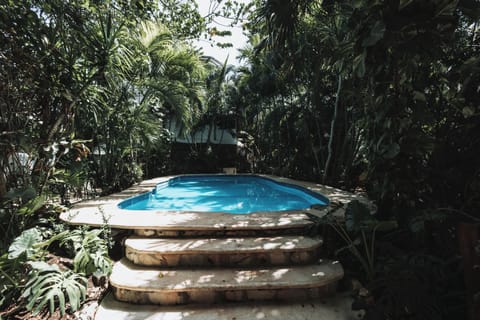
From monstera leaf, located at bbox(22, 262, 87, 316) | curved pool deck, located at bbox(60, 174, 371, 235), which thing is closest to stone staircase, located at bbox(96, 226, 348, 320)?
curved pool deck, located at bbox(60, 174, 371, 235)

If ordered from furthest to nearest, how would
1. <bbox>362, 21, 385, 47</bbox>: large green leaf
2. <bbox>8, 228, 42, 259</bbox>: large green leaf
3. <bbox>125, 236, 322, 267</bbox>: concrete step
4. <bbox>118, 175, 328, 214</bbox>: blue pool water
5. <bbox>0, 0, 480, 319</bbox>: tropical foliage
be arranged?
1. <bbox>118, 175, 328, 214</bbox>: blue pool water
2. <bbox>125, 236, 322, 267</bbox>: concrete step
3. <bbox>8, 228, 42, 259</bbox>: large green leaf
4. <bbox>0, 0, 480, 319</bbox>: tropical foliage
5. <bbox>362, 21, 385, 47</bbox>: large green leaf

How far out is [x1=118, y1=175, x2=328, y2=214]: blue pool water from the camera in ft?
16.4

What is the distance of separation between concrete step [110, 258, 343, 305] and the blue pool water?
1508 mm

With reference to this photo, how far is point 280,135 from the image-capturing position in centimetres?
862

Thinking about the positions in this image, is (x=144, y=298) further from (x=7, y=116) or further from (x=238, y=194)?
(x=238, y=194)

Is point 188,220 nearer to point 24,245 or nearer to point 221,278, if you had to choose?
point 221,278

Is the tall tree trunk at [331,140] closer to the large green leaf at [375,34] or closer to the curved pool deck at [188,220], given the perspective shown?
the curved pool deck at [188,220]

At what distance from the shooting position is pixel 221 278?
2.26 metres

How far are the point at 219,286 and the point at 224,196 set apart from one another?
14.8 ft

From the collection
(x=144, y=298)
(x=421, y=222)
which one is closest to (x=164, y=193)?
(x=144, y=298)

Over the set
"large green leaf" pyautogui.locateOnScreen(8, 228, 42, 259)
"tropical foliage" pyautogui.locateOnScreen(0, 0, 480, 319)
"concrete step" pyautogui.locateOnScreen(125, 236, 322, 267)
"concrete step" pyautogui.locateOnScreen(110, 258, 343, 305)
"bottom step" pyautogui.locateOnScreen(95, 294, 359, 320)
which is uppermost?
"tropical foliage" pyautogui.locateOnScreen(0, 0, 480, 319)

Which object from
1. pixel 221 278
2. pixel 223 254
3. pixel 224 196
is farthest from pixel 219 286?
pixel 224 196

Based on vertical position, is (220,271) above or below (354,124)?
below

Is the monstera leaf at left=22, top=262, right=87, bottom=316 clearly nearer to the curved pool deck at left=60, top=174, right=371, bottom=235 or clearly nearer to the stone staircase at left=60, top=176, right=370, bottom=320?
the stone staircase at left=60, top=176, right=370, bottom=320
